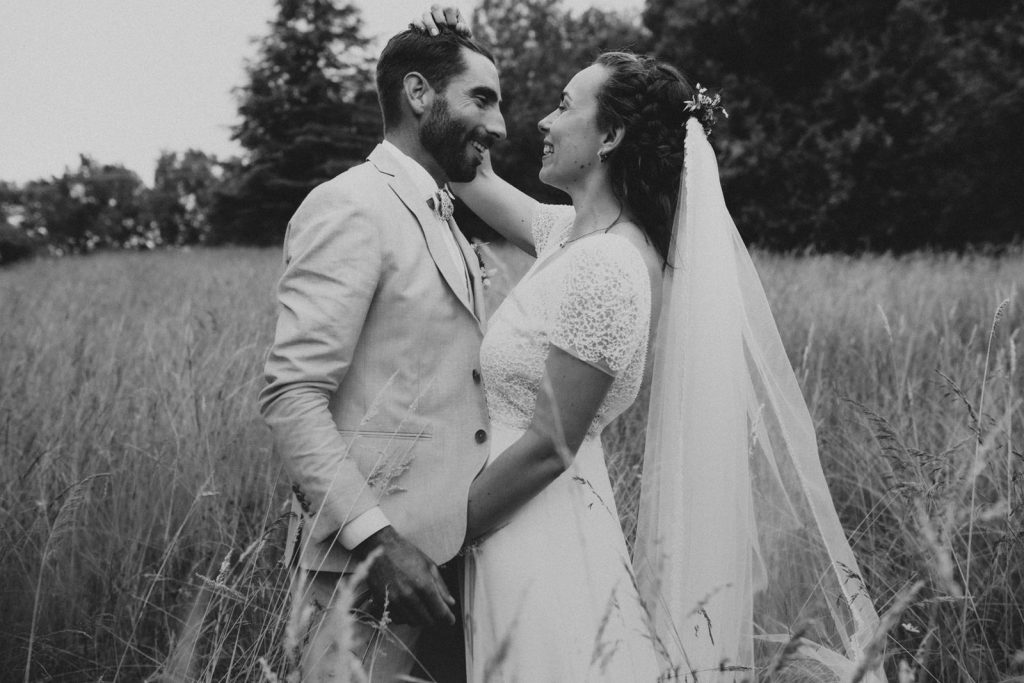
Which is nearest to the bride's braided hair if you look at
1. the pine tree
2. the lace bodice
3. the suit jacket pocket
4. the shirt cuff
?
the lace bodice

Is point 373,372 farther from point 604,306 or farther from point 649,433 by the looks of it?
point 649,433

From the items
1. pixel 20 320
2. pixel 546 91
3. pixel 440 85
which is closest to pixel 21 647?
pixel 440 85

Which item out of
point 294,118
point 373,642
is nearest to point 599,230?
point 373,642

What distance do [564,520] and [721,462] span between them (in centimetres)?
49

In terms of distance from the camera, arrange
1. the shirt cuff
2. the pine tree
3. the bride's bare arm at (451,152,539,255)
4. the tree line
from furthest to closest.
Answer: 1. the pine tree
2. the tree line
3. the bride's bare arm at (451,152,539,255)
4. the shirt cuff

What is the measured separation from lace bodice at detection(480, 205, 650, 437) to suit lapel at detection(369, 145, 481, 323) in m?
0.16

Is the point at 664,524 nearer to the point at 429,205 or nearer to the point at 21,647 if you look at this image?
the point at 429,205

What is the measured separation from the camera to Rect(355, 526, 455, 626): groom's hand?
169 cm

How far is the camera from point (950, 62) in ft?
56.1

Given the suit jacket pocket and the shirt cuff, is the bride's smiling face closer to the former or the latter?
the suit jacket pocket

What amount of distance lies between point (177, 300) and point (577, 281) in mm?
5926

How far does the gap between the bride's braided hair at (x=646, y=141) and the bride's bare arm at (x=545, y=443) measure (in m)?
0.59

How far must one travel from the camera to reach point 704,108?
233 centimetres

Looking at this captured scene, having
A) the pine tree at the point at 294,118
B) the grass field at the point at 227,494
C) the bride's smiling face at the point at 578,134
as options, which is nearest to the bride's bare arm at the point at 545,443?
the grass field at the point at 227,494
